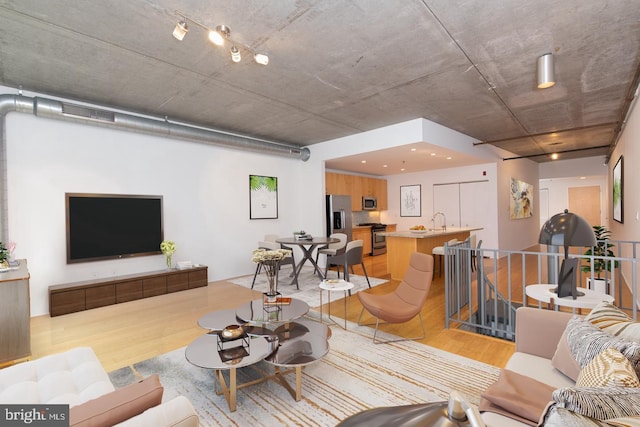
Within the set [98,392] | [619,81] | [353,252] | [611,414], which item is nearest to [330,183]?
[353,252]

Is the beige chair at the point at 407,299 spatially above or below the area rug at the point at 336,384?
above

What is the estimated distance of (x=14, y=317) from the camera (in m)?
2.70

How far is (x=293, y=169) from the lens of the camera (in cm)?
744

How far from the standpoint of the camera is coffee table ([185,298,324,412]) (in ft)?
7.01

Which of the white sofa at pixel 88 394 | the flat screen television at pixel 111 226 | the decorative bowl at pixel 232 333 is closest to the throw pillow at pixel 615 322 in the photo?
the white sofa at pixel 88 394

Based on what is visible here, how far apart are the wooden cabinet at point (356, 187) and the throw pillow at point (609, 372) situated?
6747mm

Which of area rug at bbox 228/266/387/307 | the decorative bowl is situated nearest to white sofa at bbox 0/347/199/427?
the decorative bowl

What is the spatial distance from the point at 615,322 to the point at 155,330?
4.01m

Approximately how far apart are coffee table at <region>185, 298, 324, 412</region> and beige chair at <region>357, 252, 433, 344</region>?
2.11ft

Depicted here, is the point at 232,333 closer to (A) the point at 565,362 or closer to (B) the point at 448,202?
(A) the point at 565,362

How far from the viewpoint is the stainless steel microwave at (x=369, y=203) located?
29.6ft

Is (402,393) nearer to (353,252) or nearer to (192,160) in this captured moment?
(353,252)

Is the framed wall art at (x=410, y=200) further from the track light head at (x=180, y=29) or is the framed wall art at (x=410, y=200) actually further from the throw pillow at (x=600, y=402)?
the throw pillow at (x=600, y=402)

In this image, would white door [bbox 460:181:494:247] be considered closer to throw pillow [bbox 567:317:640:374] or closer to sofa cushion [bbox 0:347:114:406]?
throw pillow [bbox 567:317:640:374]
